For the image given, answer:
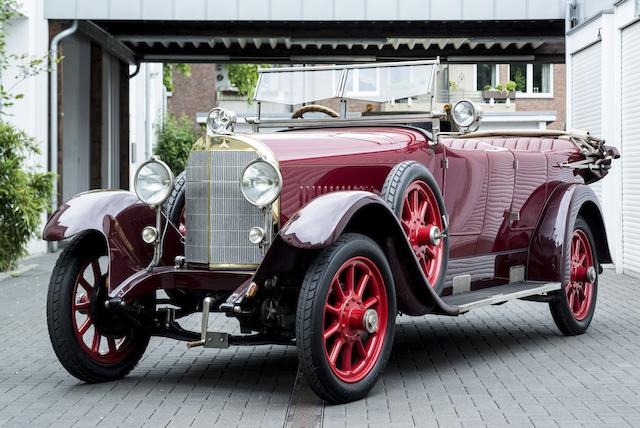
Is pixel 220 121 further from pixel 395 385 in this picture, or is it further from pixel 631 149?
pixel 631 149

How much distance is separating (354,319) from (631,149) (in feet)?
29.7

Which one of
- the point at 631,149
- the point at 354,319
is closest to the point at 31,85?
Result: the point at 631,149

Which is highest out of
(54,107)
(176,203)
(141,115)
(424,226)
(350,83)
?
(141,115)

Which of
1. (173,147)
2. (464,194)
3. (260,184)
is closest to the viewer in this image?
(260,184)

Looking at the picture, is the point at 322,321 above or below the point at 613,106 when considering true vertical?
below

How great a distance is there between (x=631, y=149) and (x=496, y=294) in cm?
733

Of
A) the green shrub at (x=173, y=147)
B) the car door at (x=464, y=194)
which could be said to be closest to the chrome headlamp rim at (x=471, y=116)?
the car door at (x=464, y=194)

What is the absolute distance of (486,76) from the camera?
146ft

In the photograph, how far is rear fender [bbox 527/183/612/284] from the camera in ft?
27.0

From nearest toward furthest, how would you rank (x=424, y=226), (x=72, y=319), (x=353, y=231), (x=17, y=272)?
1. (x=353, y=231)
2. (x=72, y=319)
3. (x=424, y=226)
4. (x=17, y=272)

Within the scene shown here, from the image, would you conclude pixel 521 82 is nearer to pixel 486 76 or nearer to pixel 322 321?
pixel 486 76

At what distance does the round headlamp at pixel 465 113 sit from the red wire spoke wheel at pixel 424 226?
1194 mm

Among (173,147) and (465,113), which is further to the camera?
(173,147)

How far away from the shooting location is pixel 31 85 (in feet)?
55.5
